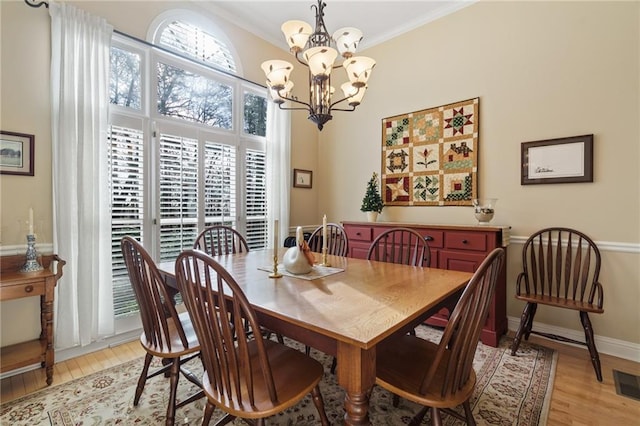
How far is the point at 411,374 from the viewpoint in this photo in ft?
4.14

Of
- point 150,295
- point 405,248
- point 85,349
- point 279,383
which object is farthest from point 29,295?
Answer: point 405,248

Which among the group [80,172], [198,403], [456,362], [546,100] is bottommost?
[198,403]

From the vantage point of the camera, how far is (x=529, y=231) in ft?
8.87

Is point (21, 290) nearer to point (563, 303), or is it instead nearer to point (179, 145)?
point (179, 145)

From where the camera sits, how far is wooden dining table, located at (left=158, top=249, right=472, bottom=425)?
1.00 meters

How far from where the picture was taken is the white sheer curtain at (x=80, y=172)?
2.18m

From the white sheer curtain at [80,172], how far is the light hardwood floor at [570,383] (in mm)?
210

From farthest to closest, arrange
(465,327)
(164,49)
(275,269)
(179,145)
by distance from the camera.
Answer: (179,145) → (164,49) → (275,269) → (465,327)

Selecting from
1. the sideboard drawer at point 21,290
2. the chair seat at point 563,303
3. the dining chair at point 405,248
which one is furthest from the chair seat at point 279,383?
the chair seat at point 563,303

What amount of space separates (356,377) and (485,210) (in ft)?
7.40

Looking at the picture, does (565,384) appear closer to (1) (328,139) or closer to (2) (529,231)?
(2) (529,231)

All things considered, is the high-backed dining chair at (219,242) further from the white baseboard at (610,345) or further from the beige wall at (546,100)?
the white baseboard at (610,345)

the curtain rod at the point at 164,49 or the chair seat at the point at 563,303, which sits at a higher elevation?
the curtain rod at the point at 164,49

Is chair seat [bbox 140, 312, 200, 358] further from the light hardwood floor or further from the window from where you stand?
the window
